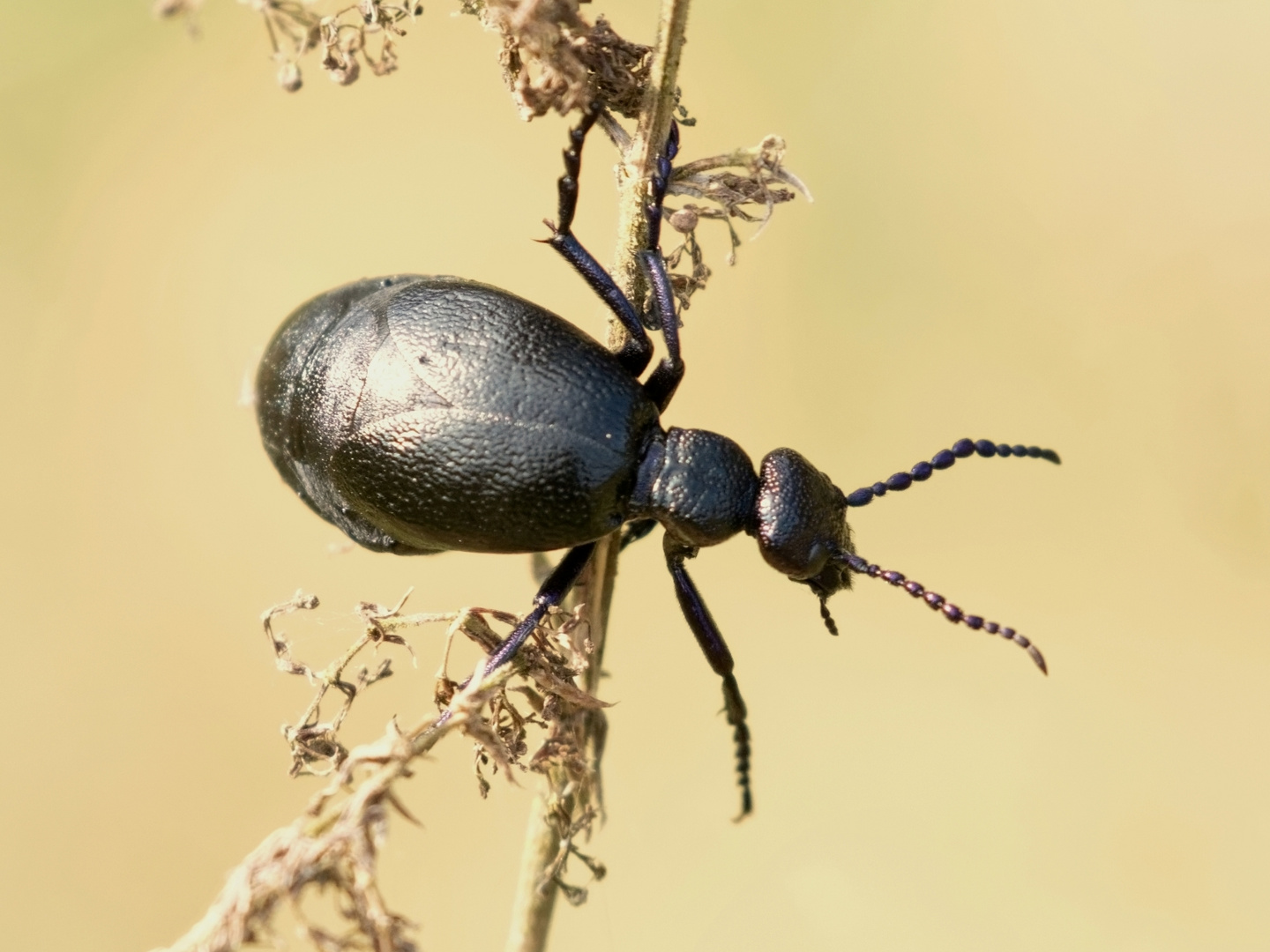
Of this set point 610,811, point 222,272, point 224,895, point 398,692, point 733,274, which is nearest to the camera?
point 224,895

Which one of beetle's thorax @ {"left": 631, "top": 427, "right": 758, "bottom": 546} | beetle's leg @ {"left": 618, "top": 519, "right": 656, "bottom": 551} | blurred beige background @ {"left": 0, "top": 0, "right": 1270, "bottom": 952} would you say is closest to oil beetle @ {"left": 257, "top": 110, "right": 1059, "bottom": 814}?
beetle's thorax @ {"left": 631, "top": 427, "right": 758, "bottom": 546}

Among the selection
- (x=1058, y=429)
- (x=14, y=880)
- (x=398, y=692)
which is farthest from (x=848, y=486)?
(x=14, y=880)

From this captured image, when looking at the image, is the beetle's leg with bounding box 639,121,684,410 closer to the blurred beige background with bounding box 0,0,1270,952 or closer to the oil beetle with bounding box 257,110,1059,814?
the oil beetle with bounding box 257,110,1059,814

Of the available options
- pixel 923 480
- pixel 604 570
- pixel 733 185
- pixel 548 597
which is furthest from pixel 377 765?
pixel 923 480

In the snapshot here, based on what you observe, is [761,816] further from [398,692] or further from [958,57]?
[958,57]

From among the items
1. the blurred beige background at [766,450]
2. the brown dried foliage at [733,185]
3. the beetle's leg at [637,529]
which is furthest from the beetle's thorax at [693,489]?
the blurred beige background at [766,450]

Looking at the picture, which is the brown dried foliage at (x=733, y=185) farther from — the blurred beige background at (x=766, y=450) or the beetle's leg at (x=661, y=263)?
the blurred beige background at (x=766, y=450)
